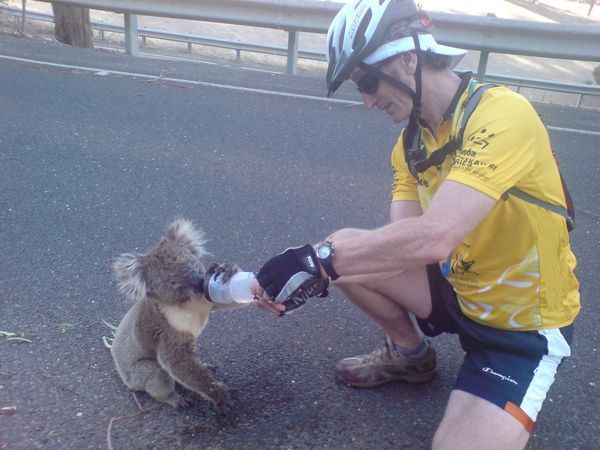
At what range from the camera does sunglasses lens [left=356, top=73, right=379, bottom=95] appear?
2.61 meters

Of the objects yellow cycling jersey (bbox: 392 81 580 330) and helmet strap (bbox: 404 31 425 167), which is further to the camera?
helmet strap (bbox: 404 31 425 167)

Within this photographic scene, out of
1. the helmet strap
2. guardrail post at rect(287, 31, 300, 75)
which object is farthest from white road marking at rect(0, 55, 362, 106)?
the helmet strap

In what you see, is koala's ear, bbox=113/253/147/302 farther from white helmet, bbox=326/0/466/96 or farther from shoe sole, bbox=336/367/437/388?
white helmet, bbox=326/0/466/96

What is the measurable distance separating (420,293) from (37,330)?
206 cm

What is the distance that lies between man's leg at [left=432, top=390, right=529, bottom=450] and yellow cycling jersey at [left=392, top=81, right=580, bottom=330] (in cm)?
39

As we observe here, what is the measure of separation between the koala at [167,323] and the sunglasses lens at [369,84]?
938mm

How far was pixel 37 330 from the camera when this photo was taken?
3500 mm

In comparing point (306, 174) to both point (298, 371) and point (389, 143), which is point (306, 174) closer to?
point (389, 143)

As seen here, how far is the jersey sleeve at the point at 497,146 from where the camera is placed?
2324mm

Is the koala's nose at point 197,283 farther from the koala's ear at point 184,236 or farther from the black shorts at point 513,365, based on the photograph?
the black shorts at point 513,365

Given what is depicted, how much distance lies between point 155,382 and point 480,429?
4.78ft

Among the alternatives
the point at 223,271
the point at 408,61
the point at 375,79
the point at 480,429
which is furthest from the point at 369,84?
the point at 480,429

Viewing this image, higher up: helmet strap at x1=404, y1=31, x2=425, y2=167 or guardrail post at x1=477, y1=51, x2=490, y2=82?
helmet strap at x1=404, y1=31, x2=425, y2=167

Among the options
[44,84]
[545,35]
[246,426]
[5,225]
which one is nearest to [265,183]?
[5,225]
